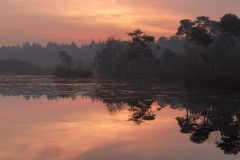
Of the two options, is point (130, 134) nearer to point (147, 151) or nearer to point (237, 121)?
point (147, 151)

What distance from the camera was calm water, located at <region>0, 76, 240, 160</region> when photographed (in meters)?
12.6

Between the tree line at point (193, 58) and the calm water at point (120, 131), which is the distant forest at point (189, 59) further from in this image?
the calm water at point (120, 131)

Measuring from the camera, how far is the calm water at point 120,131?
41.4 ft

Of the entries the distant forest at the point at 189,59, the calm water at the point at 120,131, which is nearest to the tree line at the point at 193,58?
the distant forest at the point at 189,59

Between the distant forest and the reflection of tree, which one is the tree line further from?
the reflection of tree

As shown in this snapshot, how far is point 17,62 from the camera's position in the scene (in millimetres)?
128375

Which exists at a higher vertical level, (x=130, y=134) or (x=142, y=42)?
(x=142, y=42)

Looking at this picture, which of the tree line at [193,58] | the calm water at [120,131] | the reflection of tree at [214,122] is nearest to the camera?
the calm water at [120,131]

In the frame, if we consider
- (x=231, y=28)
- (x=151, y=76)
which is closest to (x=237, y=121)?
(x=231, y=28)

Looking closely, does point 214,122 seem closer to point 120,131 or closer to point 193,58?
point 120,131

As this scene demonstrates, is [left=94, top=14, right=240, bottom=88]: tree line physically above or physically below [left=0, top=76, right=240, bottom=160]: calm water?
above

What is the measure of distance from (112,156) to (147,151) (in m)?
1.25

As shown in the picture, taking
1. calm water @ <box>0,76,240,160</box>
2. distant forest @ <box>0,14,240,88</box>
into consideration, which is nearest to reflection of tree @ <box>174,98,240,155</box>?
calm water @ <box>0,76,240,160</box>

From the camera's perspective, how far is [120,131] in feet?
54.9
